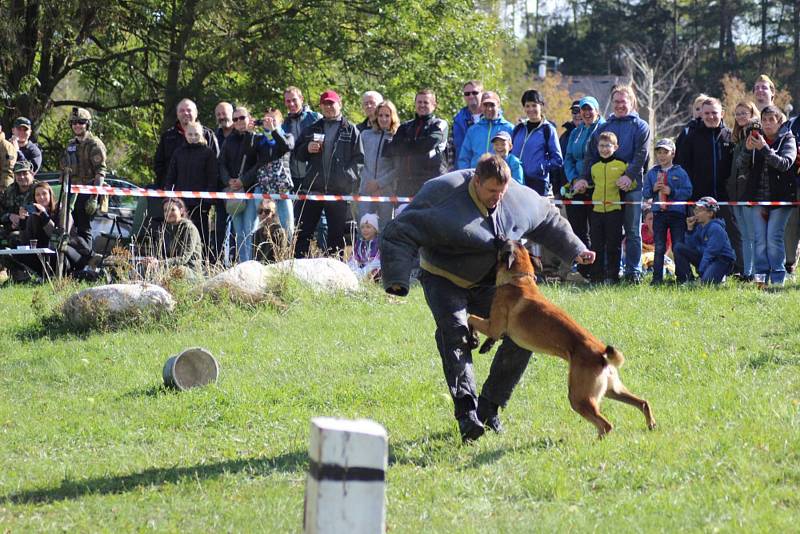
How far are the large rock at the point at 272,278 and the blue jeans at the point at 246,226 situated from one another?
147 cm

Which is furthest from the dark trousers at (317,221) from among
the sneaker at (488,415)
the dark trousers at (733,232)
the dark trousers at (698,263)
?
the sneaker at (488,415)

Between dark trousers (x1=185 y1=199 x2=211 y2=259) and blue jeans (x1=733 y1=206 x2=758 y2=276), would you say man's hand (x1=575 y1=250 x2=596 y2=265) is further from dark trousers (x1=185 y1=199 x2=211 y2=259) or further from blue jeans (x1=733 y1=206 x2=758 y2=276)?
dark trousers (x1=185 y1=199 x2=211 y2=259)

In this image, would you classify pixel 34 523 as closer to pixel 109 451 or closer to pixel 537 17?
pixel 109 451

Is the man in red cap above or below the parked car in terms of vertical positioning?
above

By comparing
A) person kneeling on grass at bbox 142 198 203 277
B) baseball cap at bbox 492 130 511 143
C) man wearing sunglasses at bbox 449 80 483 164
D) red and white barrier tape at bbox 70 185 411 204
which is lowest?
person kneeling on grass at bbox 142 198 203 277

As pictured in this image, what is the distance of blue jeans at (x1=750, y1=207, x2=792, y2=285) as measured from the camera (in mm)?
11828

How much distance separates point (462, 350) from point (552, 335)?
2.10ft

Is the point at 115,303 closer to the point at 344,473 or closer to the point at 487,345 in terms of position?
the point at 487,345

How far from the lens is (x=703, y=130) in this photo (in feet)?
41.3

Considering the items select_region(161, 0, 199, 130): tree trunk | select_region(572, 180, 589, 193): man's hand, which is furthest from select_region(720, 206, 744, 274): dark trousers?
select_region(161, 0, 199, 130): tree trunk

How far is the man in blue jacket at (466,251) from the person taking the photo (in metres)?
6.56

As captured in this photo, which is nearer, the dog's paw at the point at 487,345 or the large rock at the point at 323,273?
the dog's paw at the point at 487,345

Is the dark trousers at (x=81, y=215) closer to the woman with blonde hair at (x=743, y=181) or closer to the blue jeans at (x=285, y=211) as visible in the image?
the blue jeans at (x=285, y=211)

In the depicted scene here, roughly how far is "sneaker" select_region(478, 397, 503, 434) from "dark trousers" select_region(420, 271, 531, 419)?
38mm
